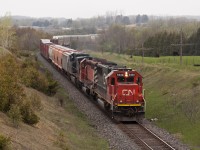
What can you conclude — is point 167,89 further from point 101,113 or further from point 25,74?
point 25,74

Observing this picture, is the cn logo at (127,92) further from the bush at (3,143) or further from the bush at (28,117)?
the bush at (3,143)

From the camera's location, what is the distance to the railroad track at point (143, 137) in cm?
1917

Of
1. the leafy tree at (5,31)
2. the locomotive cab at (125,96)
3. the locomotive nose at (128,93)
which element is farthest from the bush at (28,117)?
the leafy tree at (5,31)

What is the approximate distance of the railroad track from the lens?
62.9 ft

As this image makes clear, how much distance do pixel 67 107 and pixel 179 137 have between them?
12295 mm

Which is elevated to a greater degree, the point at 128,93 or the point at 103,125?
the point at 128,93

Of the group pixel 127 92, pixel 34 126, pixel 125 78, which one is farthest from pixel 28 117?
pixel 125 78

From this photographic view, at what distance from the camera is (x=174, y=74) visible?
44750mm

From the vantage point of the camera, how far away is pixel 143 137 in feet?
70.5

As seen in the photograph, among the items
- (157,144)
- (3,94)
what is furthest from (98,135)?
(3,94)

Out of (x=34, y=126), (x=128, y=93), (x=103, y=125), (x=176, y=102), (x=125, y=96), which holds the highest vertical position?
(x=128, y=93)

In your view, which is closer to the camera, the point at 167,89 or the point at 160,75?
the point at 167,89

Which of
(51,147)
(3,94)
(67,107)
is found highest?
(3,94)

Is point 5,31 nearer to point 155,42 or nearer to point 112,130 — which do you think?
point 155,42
